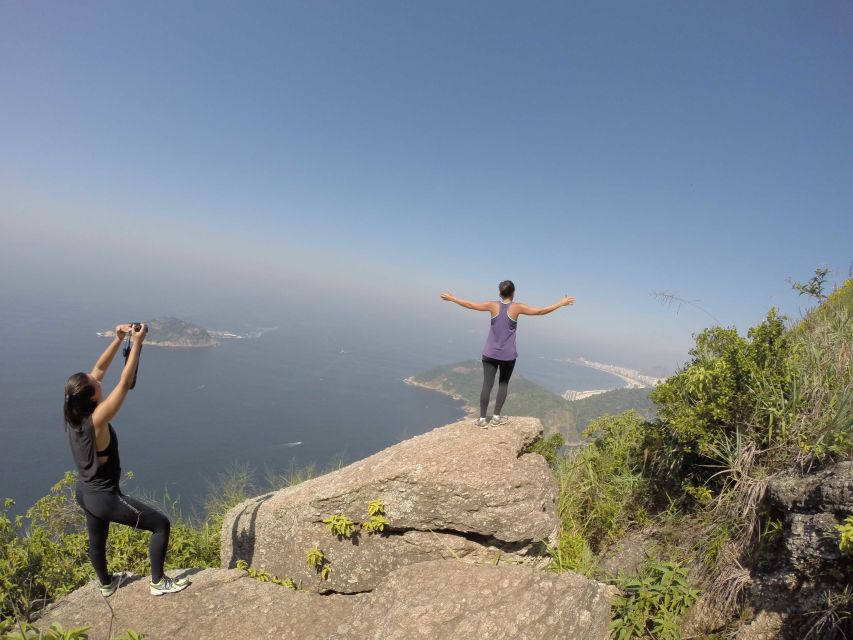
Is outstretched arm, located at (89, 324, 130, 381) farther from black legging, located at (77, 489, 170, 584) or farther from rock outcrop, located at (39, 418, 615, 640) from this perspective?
rock outcrop, located at (39, 418, 615, 640)

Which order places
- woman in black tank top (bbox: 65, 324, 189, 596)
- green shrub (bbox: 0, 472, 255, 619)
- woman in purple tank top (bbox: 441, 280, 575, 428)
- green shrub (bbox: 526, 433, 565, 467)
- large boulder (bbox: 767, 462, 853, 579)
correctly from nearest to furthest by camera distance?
large boulder (bbox: 767, 462, 853, 579) → woman in black tank top (bbox: 65, 324, 189, 596) → woman in purple tank top (bbox: 441, 280, 575, 428) → green shrub (bbox: 0, 472, 255, 619) → green shrub (bbox: 526, 433, 565, 467)

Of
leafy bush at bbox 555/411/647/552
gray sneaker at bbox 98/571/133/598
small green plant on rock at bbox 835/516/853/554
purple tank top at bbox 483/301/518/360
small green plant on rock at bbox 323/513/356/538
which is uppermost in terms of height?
purple tank top at bbox 483/301/518/360

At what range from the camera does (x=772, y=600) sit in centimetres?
386

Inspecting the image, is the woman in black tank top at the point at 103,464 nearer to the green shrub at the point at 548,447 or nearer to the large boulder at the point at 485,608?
the large boulder at the point at 485,608

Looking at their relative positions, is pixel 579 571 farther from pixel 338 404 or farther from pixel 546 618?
pixel 338 404

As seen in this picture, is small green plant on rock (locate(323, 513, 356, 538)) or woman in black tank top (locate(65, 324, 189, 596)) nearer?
woman in black tank top (locate(65, 324, 189, 596))

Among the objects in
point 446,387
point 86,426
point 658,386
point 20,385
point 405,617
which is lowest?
point 20,385

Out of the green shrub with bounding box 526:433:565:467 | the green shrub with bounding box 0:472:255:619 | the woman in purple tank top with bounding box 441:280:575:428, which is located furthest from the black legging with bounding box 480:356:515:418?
the green shrub with bounding box 0:472:255:619

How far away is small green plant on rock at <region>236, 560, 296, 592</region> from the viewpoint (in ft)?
18.9

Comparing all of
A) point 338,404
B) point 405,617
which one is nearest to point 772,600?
point 405,617

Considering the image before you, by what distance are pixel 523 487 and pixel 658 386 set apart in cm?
295

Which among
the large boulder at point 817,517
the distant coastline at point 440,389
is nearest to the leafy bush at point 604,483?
the large boulder at point 817,517

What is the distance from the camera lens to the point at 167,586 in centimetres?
491

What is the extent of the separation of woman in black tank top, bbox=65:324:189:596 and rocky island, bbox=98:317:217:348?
193 metres
